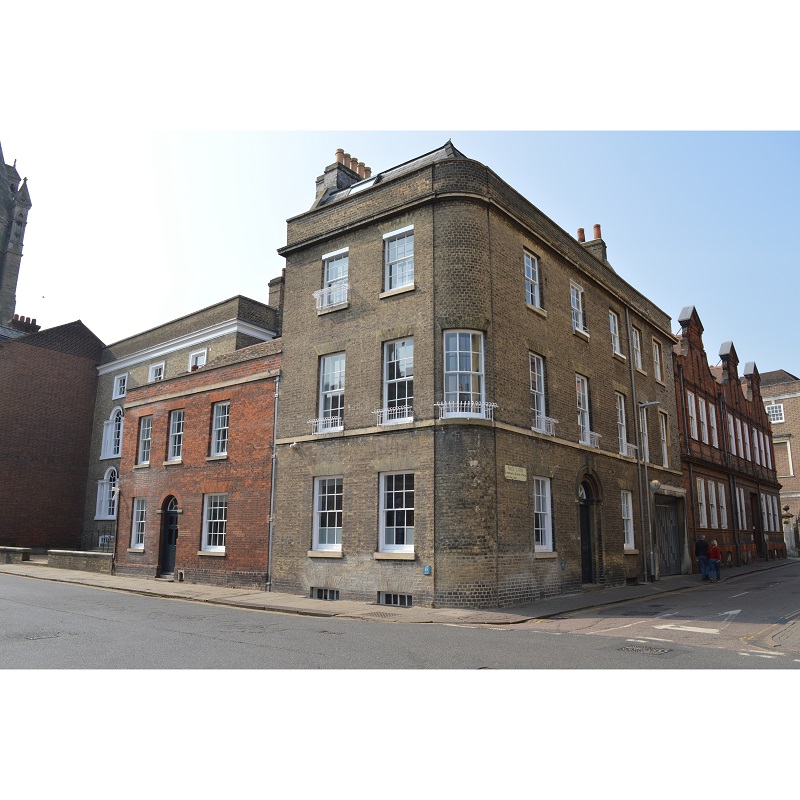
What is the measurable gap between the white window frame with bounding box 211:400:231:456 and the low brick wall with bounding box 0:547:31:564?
1382 centimetres

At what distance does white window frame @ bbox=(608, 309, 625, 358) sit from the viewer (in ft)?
78.5

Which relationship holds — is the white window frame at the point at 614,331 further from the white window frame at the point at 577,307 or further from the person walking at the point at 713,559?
the person walking at the point at 713,559

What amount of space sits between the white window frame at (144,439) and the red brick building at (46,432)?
12.9 metres

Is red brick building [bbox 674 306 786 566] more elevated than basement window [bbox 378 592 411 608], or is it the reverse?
red brick building [bbox 674 306 786 566]

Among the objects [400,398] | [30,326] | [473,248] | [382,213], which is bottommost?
[400,398]

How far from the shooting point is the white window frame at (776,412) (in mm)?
54500

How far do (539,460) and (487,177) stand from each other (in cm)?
798

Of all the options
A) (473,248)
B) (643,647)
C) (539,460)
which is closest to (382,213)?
(473,248)

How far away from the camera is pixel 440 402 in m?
16.0

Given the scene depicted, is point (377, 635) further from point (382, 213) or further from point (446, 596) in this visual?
point (382, 213)

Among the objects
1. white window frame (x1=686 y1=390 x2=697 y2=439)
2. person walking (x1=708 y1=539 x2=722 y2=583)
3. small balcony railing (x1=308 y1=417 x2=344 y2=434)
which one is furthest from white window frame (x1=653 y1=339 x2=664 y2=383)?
small balcony railing (x1=308 y1=417 x2=344 y2=434)

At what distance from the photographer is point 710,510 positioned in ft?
105

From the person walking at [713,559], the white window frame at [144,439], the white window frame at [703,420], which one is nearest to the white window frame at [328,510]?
the white window frame at [144,439]

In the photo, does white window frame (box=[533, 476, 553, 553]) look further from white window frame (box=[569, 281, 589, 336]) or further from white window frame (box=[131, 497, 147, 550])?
white window frame (box=[131, 497, 147, 550])
